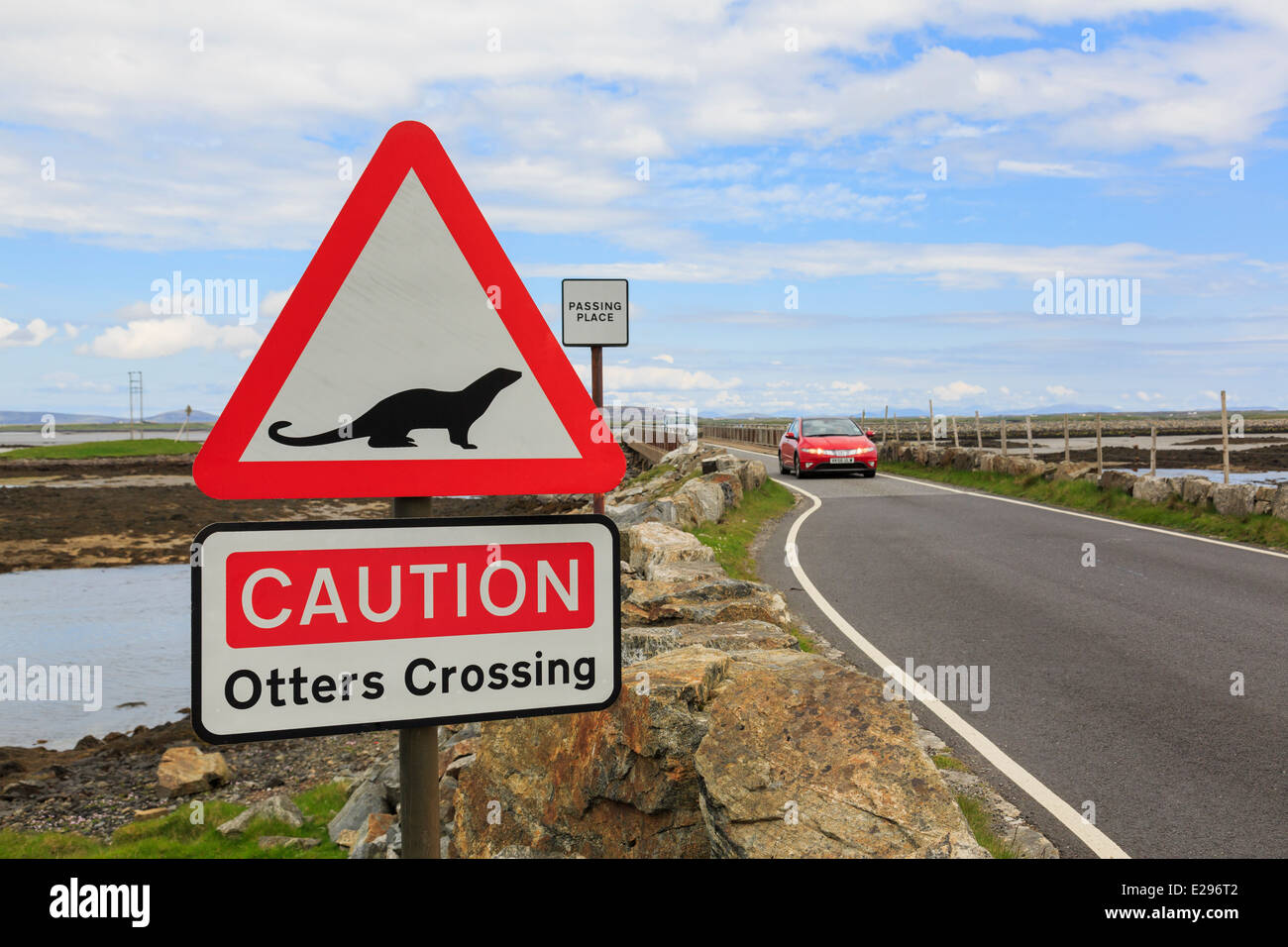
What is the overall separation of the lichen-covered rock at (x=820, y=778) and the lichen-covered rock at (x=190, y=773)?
668 centimetres

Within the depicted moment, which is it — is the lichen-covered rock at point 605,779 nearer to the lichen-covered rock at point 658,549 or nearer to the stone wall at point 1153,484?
the lichen-covered rock at point 658,549

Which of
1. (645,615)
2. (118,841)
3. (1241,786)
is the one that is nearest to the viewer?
(1241,786)

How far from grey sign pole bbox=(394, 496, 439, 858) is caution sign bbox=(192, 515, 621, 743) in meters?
0.05

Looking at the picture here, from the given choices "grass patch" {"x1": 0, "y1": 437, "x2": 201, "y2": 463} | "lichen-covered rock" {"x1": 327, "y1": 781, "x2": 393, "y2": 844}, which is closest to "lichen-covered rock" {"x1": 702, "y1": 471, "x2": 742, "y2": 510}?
"lichen-covered rock" {"x1": 327, "y1": 781, "x2": 393, "y2": 844}

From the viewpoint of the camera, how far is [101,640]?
15.4 meters

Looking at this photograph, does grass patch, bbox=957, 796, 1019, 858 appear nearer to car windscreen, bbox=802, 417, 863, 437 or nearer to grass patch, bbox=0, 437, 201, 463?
car windscreen, bbox=802, 417, 863, 437

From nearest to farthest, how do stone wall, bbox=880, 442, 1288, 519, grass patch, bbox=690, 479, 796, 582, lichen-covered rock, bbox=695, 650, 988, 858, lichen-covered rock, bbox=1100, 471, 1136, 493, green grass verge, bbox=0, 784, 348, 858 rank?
lichen-covered rock, bbox=695, 650, 988, 858, green grass verge, bbox=0, 784, 348, 858, grass patch, bbox=690, 479, 796, 582, stone wall, bbox=880, 442, 1288, 519, lichen-covered rock, bbox=1100, 471, 1136, 493

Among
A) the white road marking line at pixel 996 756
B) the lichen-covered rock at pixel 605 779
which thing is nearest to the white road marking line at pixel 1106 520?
the white road marking line at pixel 996 756

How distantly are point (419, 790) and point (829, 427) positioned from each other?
26080mm

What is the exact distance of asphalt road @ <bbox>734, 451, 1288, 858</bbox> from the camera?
450cm

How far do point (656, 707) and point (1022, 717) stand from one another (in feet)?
10.4
